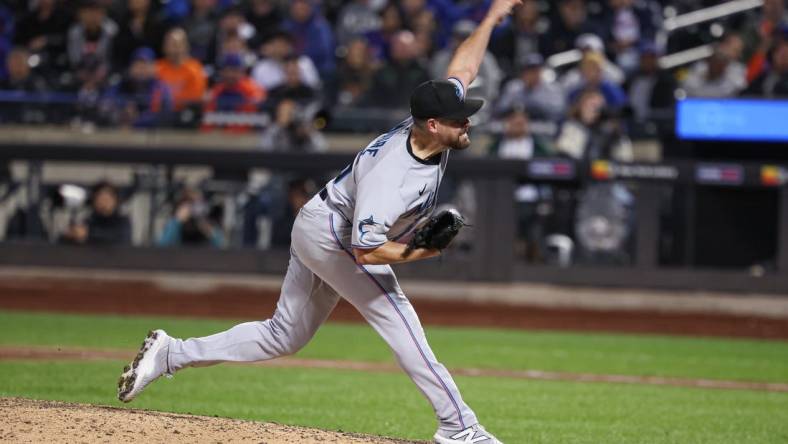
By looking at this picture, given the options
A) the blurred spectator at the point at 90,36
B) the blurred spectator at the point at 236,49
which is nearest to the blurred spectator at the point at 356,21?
the blurred spectator at the point at 236,49

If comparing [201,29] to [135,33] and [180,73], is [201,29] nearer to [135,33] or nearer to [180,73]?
[135,33]

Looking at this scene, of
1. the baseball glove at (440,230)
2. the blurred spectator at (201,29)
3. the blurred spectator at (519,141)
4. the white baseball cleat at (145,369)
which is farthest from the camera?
the blurred spectator at (201,29)

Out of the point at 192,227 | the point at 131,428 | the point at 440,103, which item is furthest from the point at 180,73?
the point at 440,103

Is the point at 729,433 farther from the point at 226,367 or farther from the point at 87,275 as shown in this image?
the point at 87,275

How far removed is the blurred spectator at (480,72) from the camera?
50.9ft

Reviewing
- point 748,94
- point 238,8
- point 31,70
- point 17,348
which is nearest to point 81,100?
point 31,70

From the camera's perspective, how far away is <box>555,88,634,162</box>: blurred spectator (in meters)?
14.8

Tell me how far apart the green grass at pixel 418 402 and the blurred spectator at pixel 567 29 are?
8454mm

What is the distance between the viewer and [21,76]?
16438mm

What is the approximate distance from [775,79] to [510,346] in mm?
4966

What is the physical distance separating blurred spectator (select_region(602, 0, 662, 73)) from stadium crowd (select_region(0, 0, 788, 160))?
0.08ft

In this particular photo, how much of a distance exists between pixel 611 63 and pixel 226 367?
8.49m

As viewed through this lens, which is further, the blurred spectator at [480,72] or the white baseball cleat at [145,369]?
the blurred spectator at [480,72]

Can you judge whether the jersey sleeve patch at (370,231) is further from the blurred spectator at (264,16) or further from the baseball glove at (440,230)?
the blurred spectator at (264,16)
